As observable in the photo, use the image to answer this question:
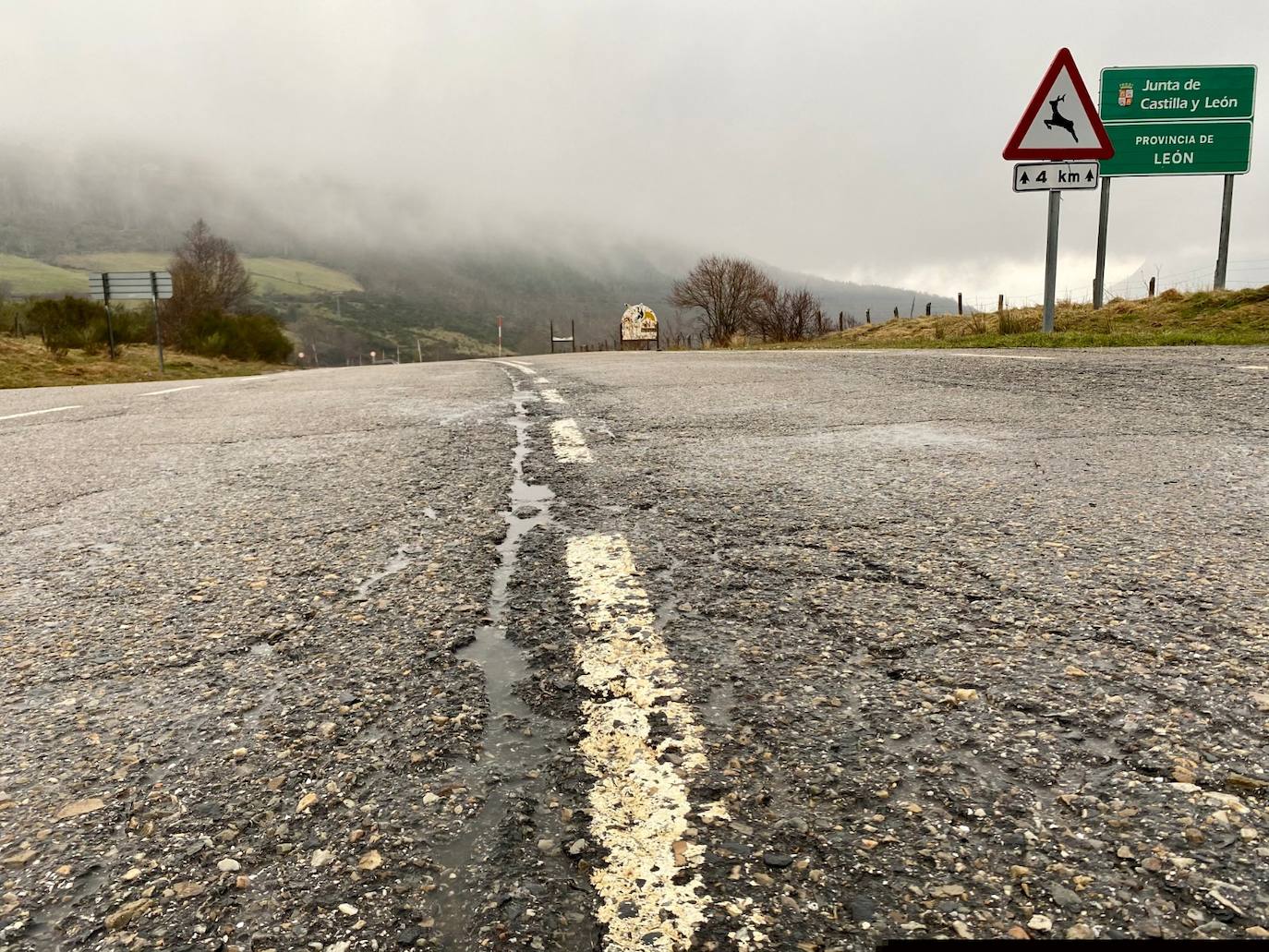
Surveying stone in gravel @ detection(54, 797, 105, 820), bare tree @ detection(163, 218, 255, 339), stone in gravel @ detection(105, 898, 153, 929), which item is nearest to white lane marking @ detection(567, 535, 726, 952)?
stone in gravel @ detection(105, 898, 153, 929)

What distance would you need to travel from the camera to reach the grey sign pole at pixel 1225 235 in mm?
19328

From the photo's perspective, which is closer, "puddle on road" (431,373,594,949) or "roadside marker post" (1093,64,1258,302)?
"puddle on road" (431,373,594,949)

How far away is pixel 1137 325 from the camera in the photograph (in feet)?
54.5

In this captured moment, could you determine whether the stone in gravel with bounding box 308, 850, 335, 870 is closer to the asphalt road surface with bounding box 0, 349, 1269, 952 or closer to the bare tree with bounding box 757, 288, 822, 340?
the asphalt road surface with bounding box 0, 349, 1269, 952

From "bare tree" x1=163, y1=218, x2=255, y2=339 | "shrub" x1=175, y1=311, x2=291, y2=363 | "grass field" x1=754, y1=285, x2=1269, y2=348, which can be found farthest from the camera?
"bare tree" x1=163, y1=218, x2=255, y2=339

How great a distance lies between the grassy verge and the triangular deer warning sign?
22350mm

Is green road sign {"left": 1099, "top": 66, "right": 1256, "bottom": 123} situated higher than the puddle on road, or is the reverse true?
green road sign {"left": 1099, "top": 66, "right": 1256, "bottom": 123}

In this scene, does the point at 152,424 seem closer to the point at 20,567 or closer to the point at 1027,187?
the point at 20,567

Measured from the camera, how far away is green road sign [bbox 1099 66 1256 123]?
720 inches

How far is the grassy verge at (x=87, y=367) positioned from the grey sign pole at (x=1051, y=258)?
22662mm

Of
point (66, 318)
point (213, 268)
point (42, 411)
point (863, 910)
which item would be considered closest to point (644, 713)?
point (863, 910)

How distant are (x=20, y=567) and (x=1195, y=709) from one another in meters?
2.77

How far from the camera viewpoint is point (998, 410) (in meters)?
4.73

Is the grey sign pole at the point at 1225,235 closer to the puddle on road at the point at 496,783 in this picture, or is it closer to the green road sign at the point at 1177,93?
the green road sign at the point at 1177,93
